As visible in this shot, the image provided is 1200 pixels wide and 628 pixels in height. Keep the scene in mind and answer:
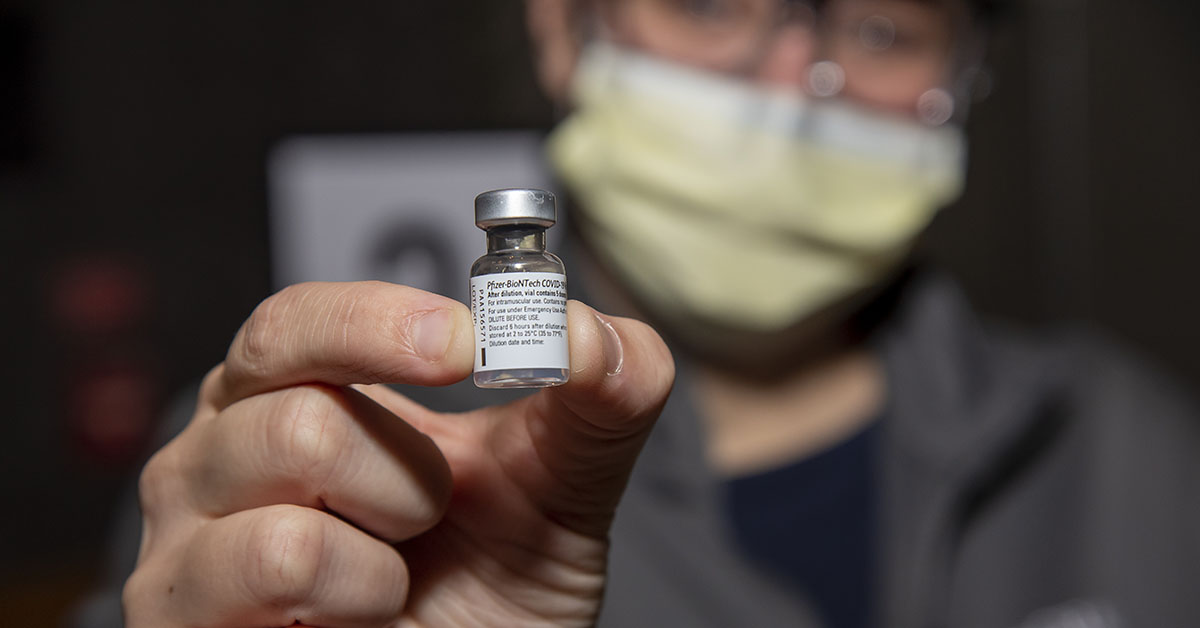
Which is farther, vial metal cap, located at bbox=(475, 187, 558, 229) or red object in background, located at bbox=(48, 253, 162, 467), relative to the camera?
red object in background, located at bbox=(48, 253, 162, 467)

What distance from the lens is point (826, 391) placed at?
1.28m

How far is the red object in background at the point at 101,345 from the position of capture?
149 cm

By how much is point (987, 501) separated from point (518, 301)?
37.4 inches

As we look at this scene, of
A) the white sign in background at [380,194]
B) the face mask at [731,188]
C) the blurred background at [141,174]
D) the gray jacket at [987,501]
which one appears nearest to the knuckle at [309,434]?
the gray jacket at [987,501]

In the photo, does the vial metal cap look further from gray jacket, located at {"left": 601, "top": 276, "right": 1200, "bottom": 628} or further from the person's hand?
gray jacket, located at {"left": 601, "top": 276, "right": 1200, "bottom": 628}

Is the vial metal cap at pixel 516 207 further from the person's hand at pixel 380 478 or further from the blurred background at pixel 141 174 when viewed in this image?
the blurred background at pixel 141 174

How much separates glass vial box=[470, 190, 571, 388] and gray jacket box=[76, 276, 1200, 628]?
20.9 inches

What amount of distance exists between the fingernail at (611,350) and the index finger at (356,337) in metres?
0.07

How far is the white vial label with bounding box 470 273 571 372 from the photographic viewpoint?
0.43m

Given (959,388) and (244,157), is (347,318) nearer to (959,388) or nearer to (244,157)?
(959,388)

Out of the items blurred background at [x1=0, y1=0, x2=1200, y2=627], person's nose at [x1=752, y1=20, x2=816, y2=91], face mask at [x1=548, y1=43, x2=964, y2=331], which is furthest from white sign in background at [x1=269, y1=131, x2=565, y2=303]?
person's nose at [x1=752, y1=20, x2=816, y2=91]

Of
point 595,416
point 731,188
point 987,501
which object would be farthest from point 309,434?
point 987,501

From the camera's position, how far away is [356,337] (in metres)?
0.43

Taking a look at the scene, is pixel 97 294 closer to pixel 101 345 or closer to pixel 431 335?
pixel 101 345
